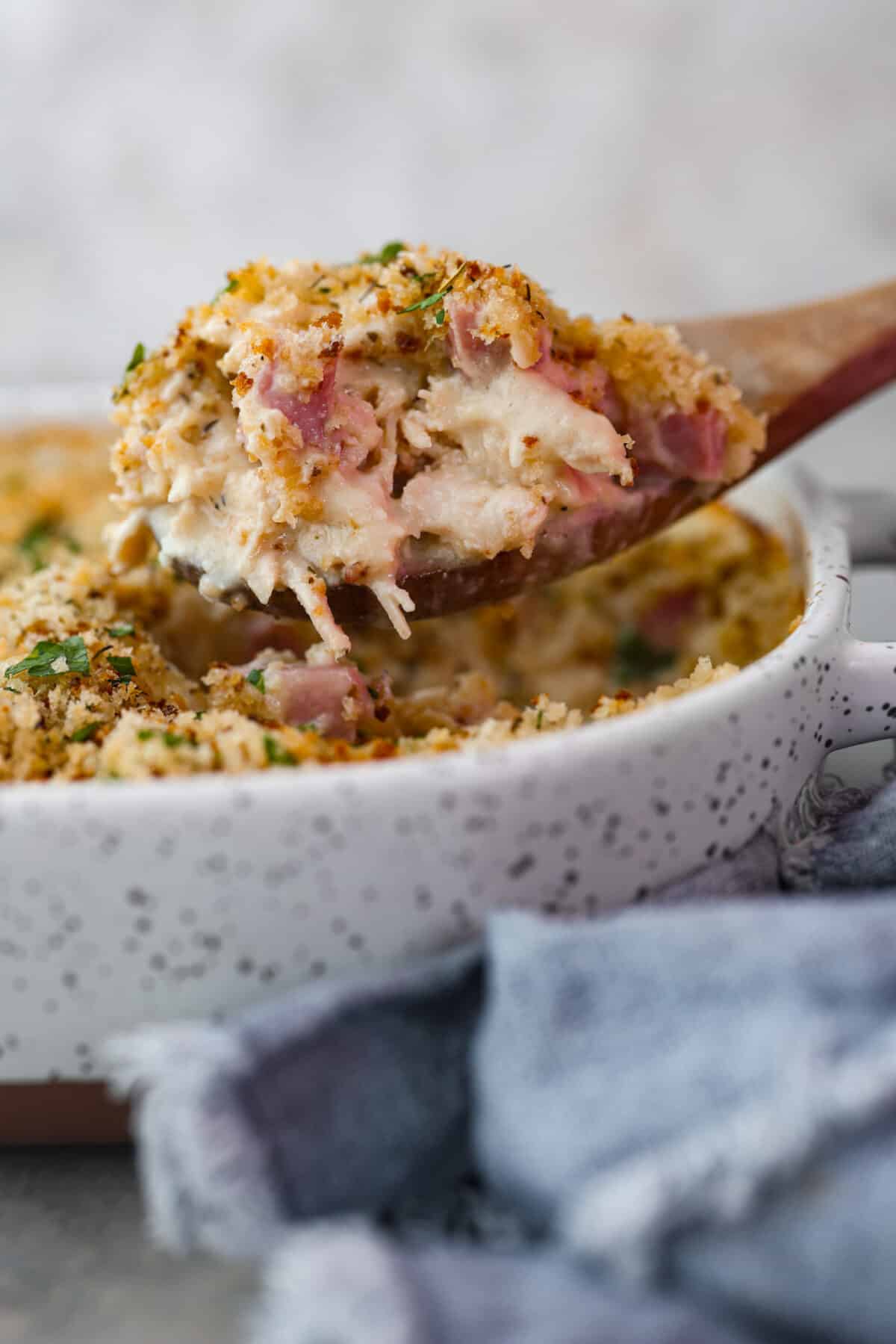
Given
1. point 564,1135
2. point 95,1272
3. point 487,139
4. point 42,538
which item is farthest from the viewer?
point 487,139

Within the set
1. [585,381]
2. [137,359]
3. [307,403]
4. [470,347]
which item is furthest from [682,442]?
[137,359]

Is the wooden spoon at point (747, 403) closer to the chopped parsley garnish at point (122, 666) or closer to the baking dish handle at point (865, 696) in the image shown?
the chopped parsley garnish at point (122, 666)

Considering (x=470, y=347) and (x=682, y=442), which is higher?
(x=470, y=347)

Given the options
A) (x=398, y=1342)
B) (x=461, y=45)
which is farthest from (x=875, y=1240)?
(x=461, y=45)

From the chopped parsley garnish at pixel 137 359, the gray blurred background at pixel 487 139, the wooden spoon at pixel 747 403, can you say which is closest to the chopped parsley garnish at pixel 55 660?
the wooden spoon at pixel 747 403

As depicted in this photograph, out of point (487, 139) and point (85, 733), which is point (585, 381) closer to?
point (85, 733)

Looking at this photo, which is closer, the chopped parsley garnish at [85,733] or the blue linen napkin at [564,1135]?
the blue linen napkin at [564,1135]

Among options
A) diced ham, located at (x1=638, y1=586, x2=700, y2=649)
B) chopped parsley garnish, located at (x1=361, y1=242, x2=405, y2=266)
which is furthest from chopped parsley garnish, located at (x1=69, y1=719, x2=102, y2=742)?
diced ham, located at (x1=638, y1=586, x2=700, y2=649)
